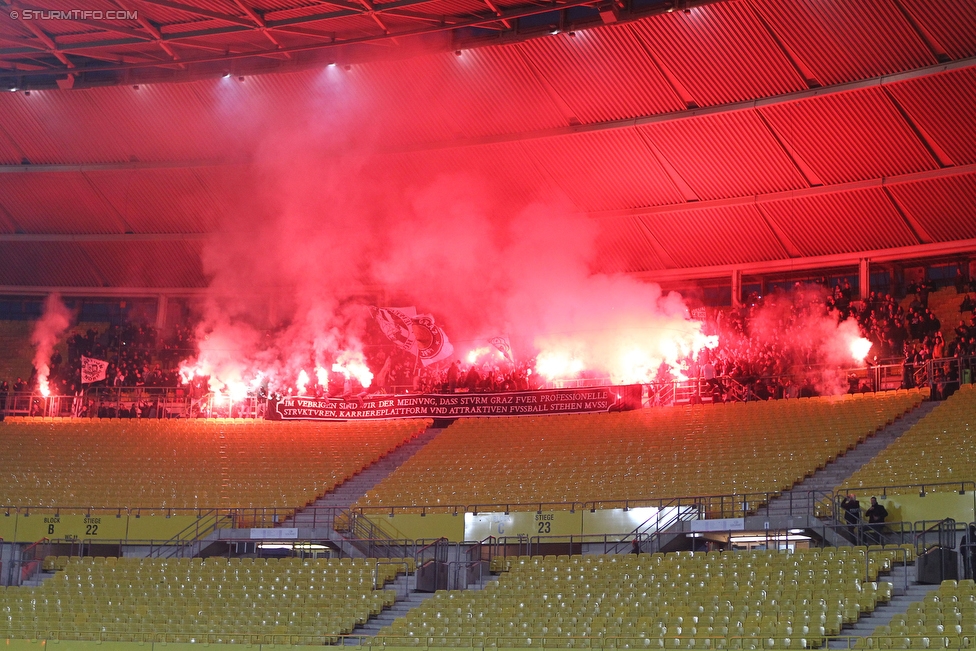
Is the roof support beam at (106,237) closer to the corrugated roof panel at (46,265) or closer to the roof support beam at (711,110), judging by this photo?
the corrugated roof panel at (46,265)

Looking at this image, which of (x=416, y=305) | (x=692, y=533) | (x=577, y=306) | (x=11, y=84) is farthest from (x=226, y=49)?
(x=692, y=533)

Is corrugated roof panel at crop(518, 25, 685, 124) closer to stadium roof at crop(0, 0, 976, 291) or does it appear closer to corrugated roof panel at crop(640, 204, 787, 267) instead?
A: stadium roof at crop(0, 0, 976, 291)

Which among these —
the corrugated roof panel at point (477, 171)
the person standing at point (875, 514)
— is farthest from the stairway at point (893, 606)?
the corrugated roof panel at point (477, 171)

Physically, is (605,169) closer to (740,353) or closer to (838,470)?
(740,353)

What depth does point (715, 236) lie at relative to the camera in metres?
34.1

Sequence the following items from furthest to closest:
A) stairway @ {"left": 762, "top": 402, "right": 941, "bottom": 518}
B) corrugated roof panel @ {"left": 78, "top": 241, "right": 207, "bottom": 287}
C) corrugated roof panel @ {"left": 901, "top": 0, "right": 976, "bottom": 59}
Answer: corrugated roof panel @ {"left": 78, "top": 241, "right": 207, "bottom": 287}
corrugated roof panel @ {"left": 901, "top": 0, "right": 976, "bottom": 59}
stairway @ {"left": 762, "top": 402, "right": 941, "bottom": 518}

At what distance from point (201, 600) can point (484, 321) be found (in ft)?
55.4

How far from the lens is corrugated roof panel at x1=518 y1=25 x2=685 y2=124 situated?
97.2 feet

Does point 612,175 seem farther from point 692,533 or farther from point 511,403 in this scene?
point 692,533

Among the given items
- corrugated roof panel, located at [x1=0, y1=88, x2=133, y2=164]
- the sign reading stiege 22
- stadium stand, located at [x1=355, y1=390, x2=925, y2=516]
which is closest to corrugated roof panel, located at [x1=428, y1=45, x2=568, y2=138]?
the sign reading stiege 22

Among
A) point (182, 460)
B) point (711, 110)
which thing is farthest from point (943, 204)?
point (182, 460)

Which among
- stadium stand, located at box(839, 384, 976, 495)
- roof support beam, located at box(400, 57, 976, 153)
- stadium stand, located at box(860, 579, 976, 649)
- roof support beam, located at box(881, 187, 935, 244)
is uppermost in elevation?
roof support beam, located at box(400, 57, 976, 153)

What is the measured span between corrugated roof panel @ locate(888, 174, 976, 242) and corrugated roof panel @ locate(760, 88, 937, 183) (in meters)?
0.69

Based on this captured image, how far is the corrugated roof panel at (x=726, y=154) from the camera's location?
30.5 meters
